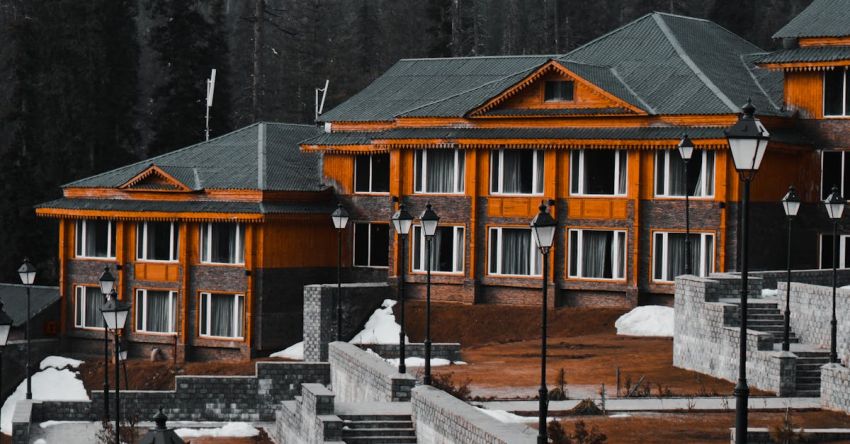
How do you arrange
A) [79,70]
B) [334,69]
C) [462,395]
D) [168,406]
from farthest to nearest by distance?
[334,69] < [79,70] < [168,406] < [462,395]

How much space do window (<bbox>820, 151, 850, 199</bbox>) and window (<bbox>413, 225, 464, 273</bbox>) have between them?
37.1 ft

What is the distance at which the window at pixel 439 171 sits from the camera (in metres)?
49.5

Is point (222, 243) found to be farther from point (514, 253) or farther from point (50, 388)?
point (514, 253)

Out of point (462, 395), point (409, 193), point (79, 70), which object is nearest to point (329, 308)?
point (409, 193)

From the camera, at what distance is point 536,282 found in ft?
158

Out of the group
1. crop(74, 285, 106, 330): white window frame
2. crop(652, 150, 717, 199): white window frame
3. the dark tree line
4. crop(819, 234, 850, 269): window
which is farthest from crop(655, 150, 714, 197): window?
the dark tree line

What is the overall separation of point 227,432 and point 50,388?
1310cm

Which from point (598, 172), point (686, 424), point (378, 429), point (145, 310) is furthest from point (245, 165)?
point (686, 424)

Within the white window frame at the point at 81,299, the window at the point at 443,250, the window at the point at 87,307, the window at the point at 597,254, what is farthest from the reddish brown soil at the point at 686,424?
the white window frame at the point at 81,299

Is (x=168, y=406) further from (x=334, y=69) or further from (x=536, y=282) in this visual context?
(x=334, y=69)

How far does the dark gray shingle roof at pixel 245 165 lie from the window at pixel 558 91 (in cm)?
914

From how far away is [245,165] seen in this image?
172 feet

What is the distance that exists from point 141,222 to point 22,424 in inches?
538

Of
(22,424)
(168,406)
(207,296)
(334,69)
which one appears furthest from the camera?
(334,69)
